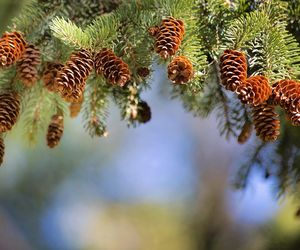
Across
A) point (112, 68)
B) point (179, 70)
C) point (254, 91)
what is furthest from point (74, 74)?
point (254, 91)

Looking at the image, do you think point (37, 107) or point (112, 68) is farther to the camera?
point (37, 107)

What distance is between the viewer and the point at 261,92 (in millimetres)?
815

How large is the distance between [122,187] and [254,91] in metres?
3.90

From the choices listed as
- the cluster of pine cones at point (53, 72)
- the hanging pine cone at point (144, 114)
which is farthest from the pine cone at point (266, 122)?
the hanging pine cone at point (144, 114)

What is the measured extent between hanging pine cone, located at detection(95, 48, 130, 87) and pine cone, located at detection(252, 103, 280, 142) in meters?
0.23

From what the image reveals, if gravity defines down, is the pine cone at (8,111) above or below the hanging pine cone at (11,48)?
below

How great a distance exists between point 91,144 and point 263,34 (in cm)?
354

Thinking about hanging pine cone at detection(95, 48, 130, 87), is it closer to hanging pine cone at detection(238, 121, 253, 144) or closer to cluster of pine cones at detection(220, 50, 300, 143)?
cluster of pine cones at detection(220, 50, 300, 143)

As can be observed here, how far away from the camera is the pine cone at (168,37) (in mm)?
834

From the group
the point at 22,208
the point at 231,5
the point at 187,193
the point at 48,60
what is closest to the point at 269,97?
the point at 231,5

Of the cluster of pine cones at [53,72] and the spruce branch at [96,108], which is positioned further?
the spruce branch at [96,108]

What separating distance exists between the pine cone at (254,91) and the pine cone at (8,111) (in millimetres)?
398

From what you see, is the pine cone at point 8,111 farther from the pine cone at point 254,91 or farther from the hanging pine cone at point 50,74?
the pine cone at point 254,91

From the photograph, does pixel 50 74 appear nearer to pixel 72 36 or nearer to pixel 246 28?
pixel 72 36
